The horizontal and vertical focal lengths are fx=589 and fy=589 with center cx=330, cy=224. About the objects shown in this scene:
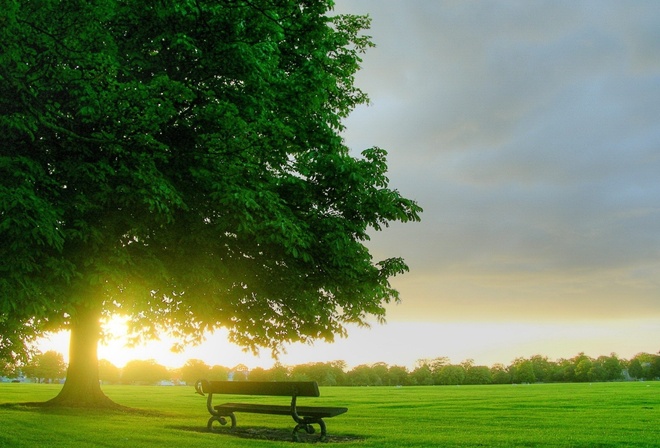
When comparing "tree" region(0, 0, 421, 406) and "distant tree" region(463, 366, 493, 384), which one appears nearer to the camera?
"tree" region(0, 0, 421, 406)

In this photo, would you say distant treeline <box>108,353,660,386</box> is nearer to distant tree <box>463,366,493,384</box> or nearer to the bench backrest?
distant tree <box>463,366,493,384</box>

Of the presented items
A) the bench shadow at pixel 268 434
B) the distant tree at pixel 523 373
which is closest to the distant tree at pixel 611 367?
the distant tree at pixel 523 373

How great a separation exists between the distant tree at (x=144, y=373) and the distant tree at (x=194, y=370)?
19400mm

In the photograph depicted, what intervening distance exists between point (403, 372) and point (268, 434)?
8161cm

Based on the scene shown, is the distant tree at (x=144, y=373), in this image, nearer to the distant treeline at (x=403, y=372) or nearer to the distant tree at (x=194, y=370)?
the distant treeline at (x=403, y=372)

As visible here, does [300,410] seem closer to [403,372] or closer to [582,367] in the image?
[403,372]

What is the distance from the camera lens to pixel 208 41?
694 inches

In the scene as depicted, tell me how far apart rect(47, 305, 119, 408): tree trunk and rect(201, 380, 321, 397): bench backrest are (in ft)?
33.5

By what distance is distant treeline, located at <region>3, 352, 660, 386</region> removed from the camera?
90.9m

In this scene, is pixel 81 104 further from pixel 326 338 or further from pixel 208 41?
pixel 326 338

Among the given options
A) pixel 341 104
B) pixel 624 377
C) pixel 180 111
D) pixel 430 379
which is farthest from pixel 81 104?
pixel 624 377

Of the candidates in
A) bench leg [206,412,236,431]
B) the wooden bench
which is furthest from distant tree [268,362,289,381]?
the wooden bench

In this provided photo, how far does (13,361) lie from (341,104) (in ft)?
94.3

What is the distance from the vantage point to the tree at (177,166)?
49.8 ft
